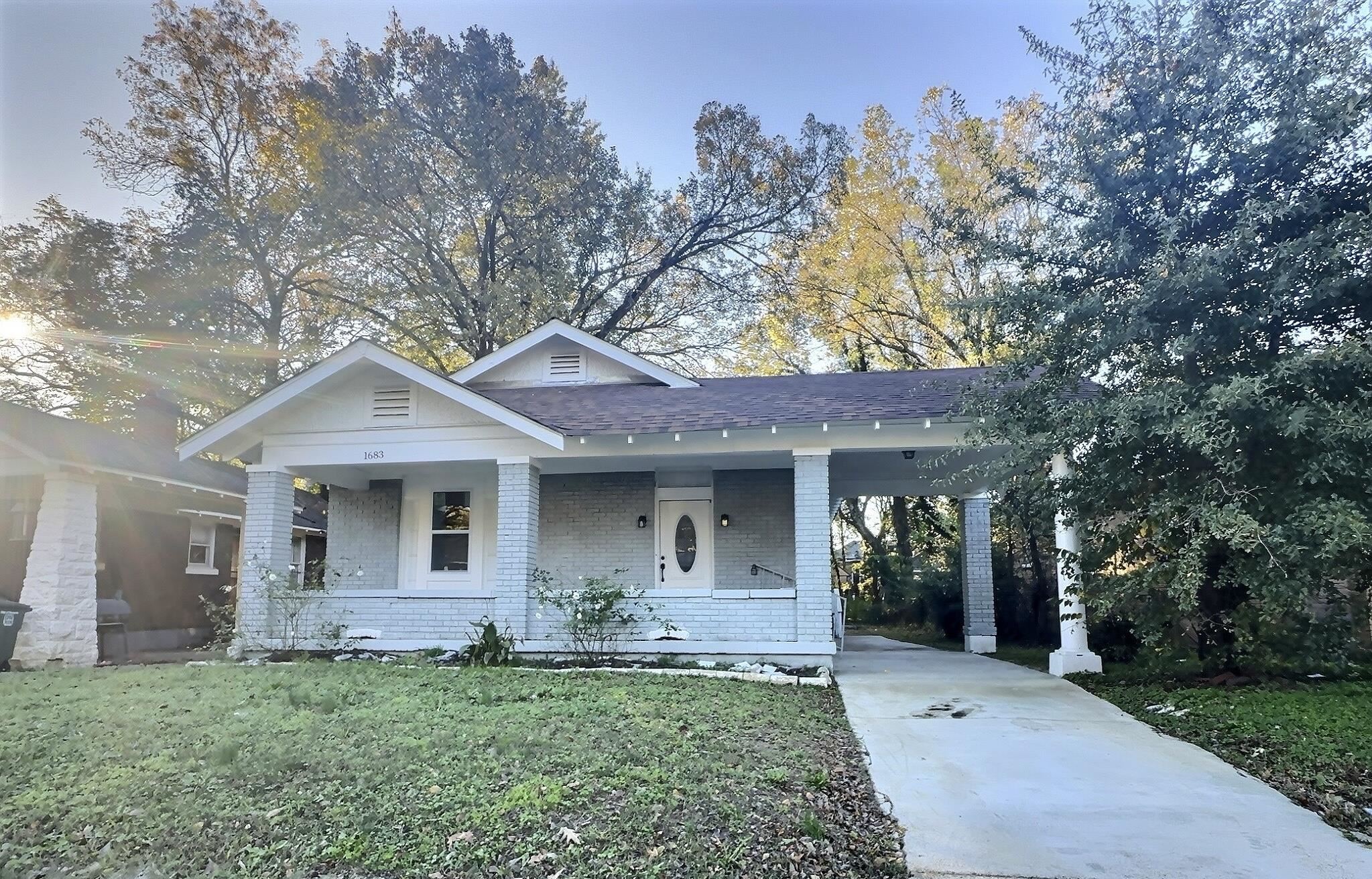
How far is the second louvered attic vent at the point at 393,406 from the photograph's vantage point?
1187 centimetres

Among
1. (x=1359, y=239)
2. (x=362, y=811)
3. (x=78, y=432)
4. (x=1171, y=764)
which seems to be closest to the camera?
(x=362, y=811)

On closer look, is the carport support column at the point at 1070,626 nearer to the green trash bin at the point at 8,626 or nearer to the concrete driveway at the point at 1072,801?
the concrete driveway at the point at 1072,801

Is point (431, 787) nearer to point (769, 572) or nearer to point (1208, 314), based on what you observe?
point (1208, 314)

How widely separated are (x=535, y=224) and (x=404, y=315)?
4.58m

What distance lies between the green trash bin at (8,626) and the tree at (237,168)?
12.6 meters

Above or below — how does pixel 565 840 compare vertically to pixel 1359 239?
below

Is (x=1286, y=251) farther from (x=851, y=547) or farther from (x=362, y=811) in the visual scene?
(x=851, y=547)

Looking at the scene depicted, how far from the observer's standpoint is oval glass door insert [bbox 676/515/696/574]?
43.2ft

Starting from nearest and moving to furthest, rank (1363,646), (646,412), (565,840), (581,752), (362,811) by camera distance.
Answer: (565,840)
(362,811)
(581,752)
(1363,646)
(646,412)

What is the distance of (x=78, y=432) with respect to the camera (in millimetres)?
13711

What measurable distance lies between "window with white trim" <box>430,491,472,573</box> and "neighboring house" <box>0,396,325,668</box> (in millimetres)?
2154

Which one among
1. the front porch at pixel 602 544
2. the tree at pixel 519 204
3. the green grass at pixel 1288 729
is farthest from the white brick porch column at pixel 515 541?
the tree at pixel 519 204

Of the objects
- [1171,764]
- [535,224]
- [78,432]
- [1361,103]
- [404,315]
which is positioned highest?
[535,224]

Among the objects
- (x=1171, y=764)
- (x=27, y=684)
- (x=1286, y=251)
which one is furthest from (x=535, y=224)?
(x=1171, y=764)
